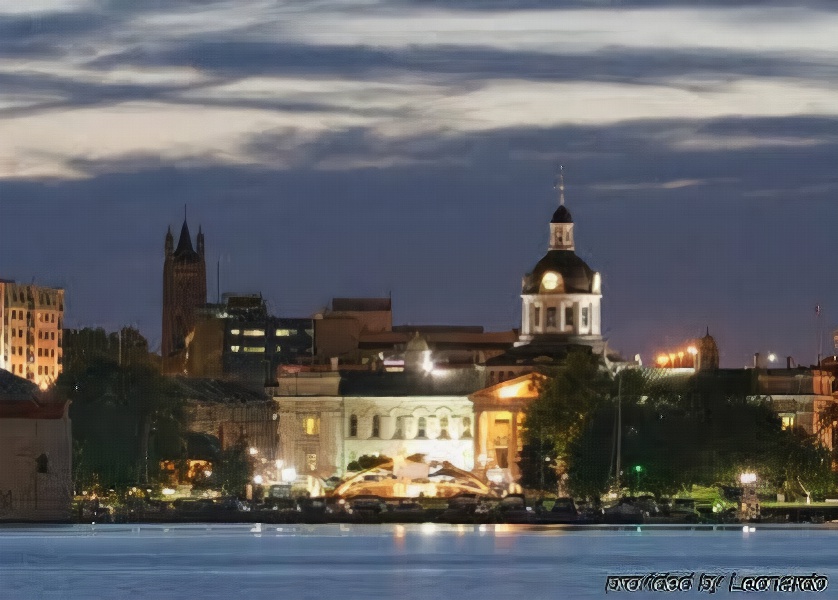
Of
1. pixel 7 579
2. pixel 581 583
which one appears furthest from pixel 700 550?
pixel 7 579

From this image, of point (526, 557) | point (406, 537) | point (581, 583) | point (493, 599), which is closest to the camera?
point (493, 599)

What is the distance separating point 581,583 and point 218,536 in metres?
56.1

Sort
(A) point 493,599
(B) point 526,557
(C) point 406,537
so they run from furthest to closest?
(C) point 406,537
(B) point 526,557
(A) point 493,599

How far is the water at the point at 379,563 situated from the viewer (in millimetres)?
140625

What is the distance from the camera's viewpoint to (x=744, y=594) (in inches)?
5418

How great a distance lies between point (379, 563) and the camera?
161 metres

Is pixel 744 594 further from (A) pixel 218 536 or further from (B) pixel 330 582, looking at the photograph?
(A) pixel 218 536

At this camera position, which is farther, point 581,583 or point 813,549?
point 813,549

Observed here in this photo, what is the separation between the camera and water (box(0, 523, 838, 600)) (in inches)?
5536

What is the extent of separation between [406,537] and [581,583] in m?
53.1

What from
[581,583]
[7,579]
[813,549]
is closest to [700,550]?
[813,549]

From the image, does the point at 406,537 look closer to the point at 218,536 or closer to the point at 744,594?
the point at 218,536

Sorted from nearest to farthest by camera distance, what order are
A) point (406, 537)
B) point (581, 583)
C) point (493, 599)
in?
point (493, 599) → point (581, 583) → point (406, 537)

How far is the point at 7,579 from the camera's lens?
481ft
